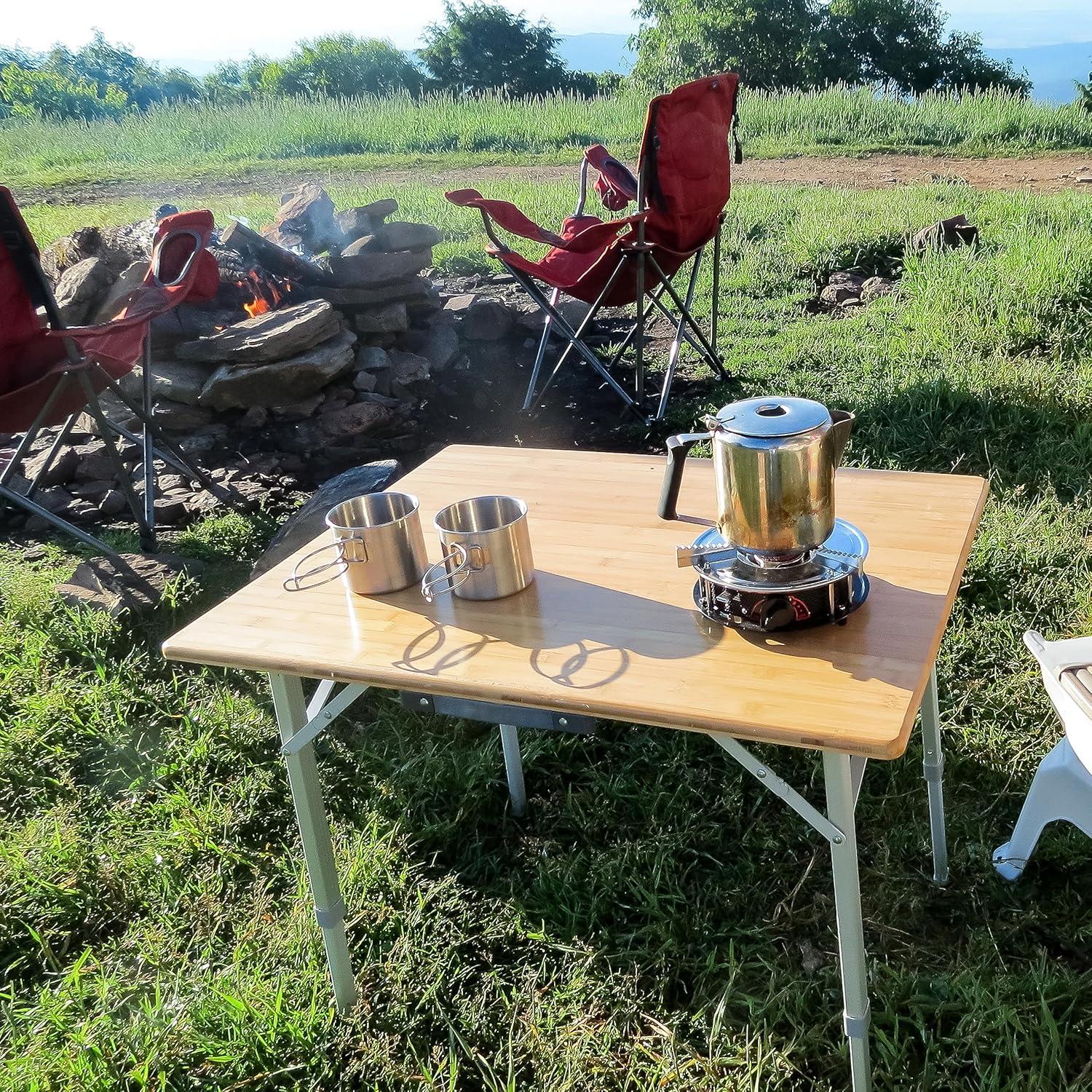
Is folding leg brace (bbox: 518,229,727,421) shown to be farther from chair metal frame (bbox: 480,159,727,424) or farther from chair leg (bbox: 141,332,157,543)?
chair leg (bbox: 141,332,157,543)

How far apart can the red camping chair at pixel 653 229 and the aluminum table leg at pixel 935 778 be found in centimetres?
269

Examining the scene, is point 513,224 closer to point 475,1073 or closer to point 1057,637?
point 1057,637

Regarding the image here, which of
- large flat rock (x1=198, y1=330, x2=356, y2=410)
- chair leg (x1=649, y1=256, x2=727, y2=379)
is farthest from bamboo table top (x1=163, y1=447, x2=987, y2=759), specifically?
large flat rock (x1=198, y1=330, x2=356, y2=410)

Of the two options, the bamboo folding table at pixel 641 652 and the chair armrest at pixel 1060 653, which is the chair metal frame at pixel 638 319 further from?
the chair armrest at pixel 1060 653

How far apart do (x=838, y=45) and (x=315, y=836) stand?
40927mm

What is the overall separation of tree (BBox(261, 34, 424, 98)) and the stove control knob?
4324cm

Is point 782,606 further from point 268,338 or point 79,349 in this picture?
point 268,338

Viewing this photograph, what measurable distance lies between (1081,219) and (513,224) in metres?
3.58

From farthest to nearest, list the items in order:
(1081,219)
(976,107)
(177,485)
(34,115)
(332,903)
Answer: (34,115), (976,107), (1081,219), (177,485), (332,903)

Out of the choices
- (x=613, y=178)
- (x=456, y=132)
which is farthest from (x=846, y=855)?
(x=456, y=132)

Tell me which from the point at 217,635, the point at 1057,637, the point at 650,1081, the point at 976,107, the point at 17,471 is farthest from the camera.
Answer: the point at 976,107

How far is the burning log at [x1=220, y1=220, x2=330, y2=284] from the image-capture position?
527 cm

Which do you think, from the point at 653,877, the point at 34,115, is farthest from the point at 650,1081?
the point at 34,115

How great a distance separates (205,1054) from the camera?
185 cm
